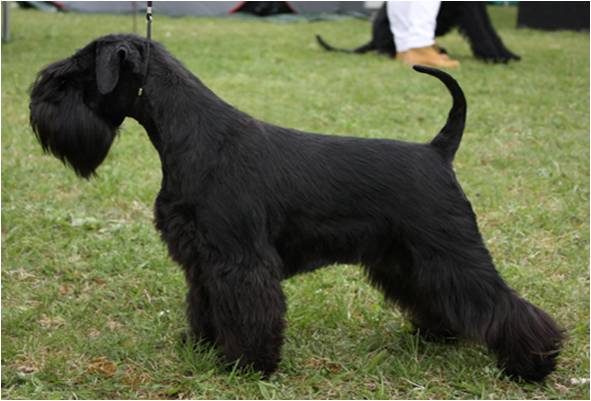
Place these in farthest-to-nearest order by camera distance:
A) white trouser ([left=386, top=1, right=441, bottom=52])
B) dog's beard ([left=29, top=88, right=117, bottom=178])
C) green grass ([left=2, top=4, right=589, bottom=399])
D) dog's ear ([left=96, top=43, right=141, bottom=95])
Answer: white trouser ([left=386, top=1, right=441, bottom=52])
green grass ([left=2, top=4, right=589, bottom=399])
dog's beard ([left=29, top=88, right=117, bottom=178])
dog's ear ([left=96, top=43, right=141, bottom=95])

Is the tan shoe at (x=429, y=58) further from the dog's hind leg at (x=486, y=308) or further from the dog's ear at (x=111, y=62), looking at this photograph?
the dog's ear at (x=111, y=62)

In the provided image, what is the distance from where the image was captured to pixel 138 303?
3854 millimetres

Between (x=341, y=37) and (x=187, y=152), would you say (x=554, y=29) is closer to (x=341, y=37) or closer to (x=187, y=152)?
(x=341, y=37)

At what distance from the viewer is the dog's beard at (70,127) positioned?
3.05 m

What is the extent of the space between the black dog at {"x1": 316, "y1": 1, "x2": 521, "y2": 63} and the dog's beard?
7945 mm

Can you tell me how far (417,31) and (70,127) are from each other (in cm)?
754

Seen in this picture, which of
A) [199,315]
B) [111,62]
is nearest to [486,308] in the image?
[199,315]

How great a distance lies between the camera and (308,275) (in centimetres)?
418

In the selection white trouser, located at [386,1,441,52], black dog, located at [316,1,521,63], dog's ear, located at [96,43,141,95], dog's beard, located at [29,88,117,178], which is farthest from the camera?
black dog, located at [316,1,521,63]

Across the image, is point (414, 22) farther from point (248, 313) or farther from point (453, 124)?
point (248, 313)

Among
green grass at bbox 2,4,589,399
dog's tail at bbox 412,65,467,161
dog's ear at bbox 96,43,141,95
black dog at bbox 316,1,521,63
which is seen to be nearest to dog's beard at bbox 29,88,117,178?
dog's ear at bbox 96,43,141,95

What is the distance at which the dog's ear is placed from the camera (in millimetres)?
2945

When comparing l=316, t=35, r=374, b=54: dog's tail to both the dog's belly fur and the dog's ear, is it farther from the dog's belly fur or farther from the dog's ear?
the dog's ear

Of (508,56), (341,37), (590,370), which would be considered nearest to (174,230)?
(590,370)
